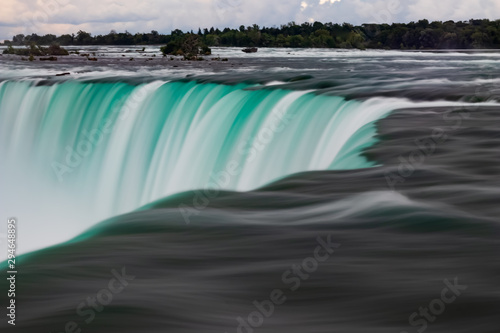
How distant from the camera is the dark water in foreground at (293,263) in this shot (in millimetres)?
5734

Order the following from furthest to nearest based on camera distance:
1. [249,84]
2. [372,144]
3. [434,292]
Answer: [249,84] < [372,144] < [434,292]

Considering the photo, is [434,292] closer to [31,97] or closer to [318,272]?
[318,272]

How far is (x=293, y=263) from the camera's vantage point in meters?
7.00

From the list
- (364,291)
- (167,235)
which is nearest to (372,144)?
(167,235)

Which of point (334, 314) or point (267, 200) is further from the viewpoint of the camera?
point (267, 200)

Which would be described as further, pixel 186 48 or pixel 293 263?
pixel 186 48

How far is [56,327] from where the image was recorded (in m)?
5.54

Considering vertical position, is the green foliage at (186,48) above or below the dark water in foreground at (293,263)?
below

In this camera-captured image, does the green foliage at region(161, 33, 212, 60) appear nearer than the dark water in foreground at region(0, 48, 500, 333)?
No

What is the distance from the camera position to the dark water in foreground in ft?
18.8

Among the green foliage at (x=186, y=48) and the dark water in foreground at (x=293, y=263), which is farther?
the green foliage at (x=186, y=48)

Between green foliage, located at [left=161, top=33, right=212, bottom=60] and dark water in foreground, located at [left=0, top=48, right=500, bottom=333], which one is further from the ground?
dark water in foreground, located at [left=0, top=48, right=500, bottom=333]

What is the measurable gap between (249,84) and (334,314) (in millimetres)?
18045

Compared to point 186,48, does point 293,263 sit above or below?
above
